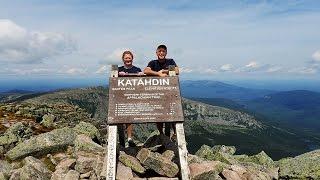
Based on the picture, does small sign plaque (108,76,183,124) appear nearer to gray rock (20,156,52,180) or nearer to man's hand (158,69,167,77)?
man's hand (158,69,167,77)

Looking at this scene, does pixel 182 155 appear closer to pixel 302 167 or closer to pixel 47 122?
pixel 302 167

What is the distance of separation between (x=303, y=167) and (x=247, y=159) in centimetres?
457

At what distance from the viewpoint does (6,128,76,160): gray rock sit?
27.4m

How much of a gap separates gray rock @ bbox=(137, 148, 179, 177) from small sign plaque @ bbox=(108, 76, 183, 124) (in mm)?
2053

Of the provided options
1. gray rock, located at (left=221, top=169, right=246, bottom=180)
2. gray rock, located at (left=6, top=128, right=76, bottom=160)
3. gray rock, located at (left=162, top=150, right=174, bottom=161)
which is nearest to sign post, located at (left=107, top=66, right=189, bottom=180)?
gray rock, located at (left=162, top=150, right=174, bottom=161)

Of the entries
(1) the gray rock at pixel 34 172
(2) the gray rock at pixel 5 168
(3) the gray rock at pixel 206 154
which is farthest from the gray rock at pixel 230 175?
(2) the gray rock at pixel 5 168

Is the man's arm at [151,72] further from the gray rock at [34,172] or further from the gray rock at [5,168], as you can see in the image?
the gray rock at [5,168]

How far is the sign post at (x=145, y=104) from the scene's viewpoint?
65.2 feet

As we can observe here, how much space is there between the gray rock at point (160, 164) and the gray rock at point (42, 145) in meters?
9.64

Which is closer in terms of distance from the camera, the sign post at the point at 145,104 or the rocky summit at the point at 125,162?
the sign post at the point at 145,104

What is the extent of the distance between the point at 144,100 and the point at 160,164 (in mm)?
3447

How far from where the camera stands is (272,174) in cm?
2761

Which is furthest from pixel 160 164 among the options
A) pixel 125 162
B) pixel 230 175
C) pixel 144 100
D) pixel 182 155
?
pixel 230 175

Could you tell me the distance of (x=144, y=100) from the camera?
811 inches
